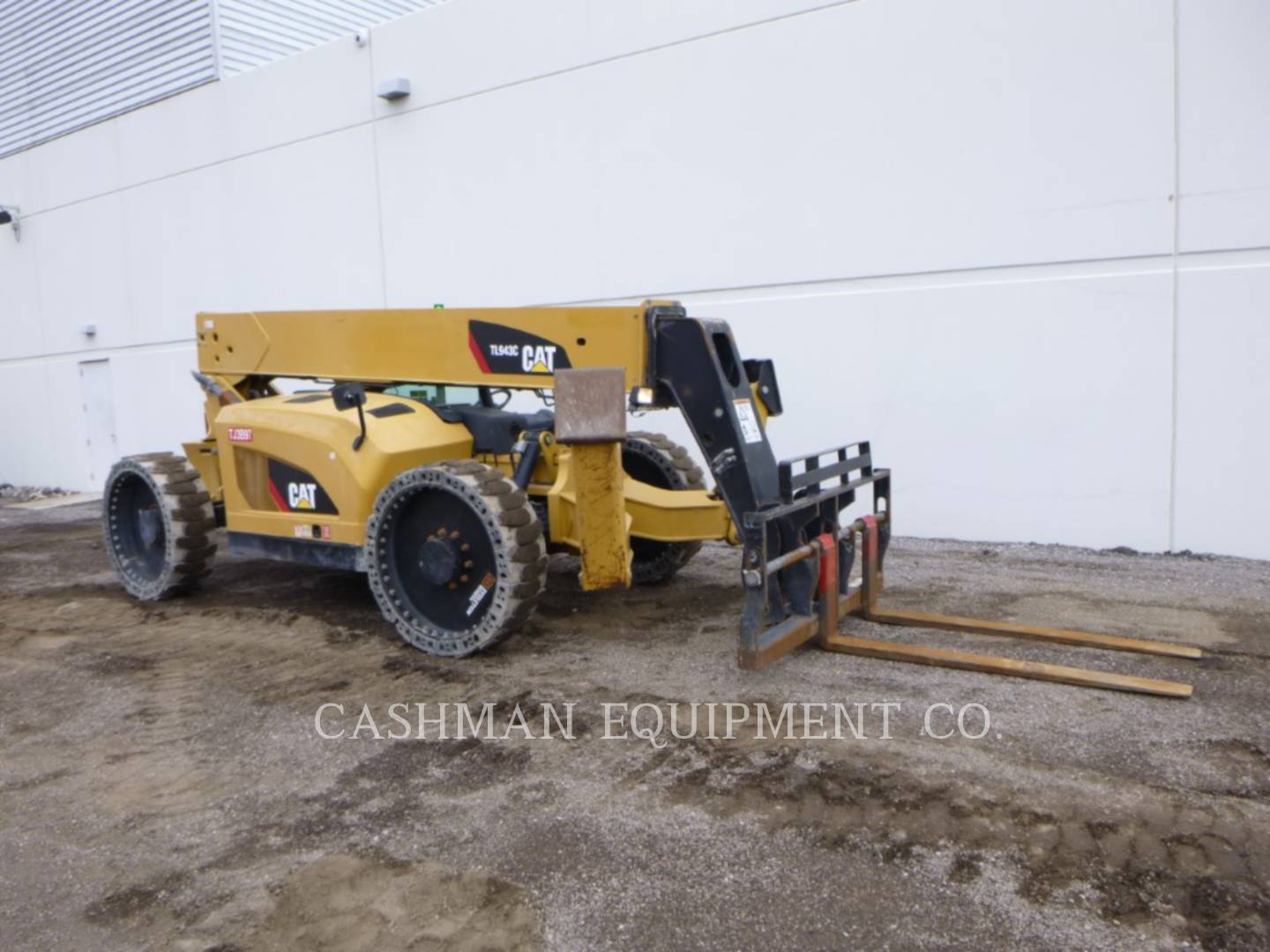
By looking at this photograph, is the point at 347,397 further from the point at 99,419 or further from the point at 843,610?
the point at 99,419

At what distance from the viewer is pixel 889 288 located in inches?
376

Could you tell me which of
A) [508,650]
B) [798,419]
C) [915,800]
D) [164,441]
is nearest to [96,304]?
[164,441]

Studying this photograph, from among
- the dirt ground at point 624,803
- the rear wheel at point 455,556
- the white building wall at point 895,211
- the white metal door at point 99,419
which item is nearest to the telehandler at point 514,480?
the rear wheel at point 455,556

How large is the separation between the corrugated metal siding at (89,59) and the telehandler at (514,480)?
10.1 m

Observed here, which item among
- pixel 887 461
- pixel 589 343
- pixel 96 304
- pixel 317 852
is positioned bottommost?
pixel 317 852

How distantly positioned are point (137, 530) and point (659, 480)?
13.4 ft

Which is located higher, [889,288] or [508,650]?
[889,288]

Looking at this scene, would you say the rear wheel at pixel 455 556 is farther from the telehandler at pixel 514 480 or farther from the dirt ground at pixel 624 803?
the dirt ground at pixel 624 803

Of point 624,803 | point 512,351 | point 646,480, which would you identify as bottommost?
point 624,803

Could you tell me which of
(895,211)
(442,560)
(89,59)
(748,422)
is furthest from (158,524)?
(89,59)

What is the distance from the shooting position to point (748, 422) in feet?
18.5

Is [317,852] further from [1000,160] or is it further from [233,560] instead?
[1000,160]

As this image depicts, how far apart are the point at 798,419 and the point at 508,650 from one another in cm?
492

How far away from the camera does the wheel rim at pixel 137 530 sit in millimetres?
7789
